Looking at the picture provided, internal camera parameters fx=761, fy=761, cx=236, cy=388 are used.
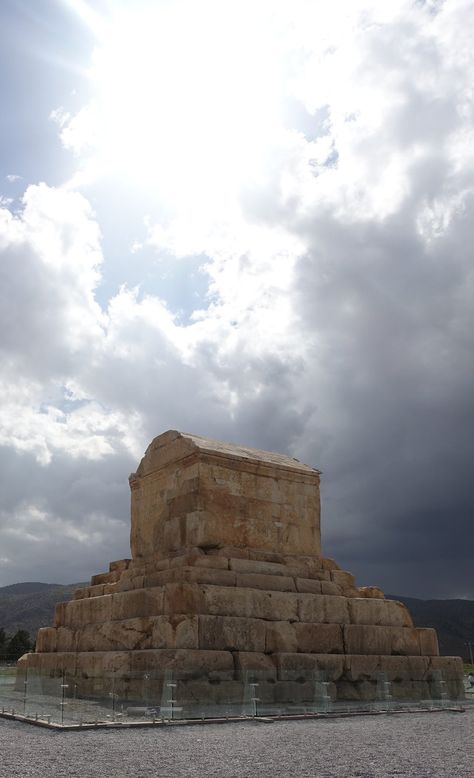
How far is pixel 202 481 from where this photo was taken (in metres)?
17.1

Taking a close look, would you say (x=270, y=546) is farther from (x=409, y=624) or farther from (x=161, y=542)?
(x=409, y=624)

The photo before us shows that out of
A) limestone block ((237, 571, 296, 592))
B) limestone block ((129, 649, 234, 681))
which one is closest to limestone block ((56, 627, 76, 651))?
limestone block ((129, 649, 234, 681))

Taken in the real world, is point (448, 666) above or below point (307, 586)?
below

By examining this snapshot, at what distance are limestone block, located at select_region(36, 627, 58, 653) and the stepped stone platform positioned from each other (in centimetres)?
5

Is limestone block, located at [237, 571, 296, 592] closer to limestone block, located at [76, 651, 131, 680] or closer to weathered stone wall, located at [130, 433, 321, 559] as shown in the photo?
weathered stone wall, located at [130, 433, 321, 559]

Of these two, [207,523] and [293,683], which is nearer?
[293,683]

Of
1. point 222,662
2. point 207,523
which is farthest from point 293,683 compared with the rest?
point 207,523

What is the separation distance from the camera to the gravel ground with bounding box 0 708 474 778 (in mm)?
7660

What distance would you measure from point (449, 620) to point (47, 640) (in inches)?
3586

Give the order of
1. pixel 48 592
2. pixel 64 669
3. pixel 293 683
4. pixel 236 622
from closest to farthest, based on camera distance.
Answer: pixel 293 683 → pixel 236 622 → pixel 64 669 → pixel 48 592

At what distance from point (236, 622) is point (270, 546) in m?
3.16

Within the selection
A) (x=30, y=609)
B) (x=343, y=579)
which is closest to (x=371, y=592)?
(x=343, y=579)

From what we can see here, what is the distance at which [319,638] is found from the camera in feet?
52.8

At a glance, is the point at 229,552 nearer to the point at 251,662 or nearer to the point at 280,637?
the point at 280,637
